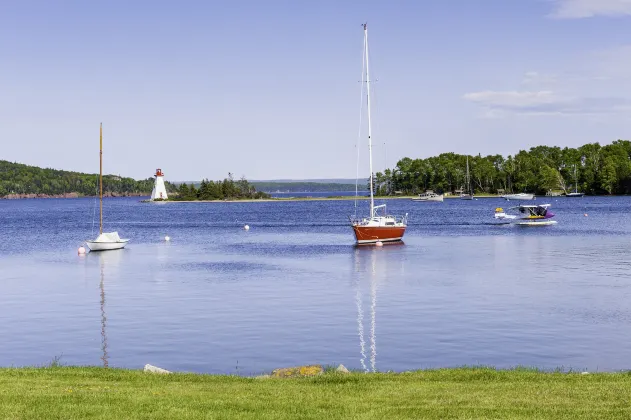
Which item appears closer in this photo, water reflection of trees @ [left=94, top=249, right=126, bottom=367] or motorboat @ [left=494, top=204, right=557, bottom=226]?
water reflection of trees @ [left=94, top=249, right=126, bottom=367]

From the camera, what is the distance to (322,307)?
125 ft

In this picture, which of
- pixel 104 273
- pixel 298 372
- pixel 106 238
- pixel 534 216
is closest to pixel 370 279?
pixel 104 273

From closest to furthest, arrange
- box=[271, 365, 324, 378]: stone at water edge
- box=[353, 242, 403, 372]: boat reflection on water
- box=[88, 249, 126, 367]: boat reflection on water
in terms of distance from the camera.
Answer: box=[271, 365, 324, 378]: stone at water edge → box=[353, 242, 403, 372]: boat reflection on water → box=[88, 249, 126, 367]: boat reflection on water

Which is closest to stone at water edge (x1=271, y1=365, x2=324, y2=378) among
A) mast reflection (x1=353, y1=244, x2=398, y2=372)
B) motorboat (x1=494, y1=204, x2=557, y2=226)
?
mast reflection (x1=353, y1=244, x2=398, y2=372)

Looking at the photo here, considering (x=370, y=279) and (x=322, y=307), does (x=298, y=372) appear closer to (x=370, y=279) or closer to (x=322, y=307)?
(x=322, y=307)

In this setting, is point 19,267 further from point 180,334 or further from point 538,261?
point 538,261

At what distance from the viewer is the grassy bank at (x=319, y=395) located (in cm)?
1475

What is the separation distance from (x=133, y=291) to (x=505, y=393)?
107 ft

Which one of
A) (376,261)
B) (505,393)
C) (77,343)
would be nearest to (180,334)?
(77,343)

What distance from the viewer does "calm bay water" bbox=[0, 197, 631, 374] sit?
26.8 metres

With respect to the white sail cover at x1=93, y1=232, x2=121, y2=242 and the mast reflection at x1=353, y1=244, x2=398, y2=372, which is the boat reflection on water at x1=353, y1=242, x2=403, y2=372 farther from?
the white sail cover at x1=93, y1=232, x2=121, y2=242

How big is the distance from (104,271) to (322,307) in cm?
2525

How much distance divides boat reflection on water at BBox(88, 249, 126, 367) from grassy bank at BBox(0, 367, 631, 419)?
794cm

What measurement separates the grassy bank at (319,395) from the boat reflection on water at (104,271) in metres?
7.94
